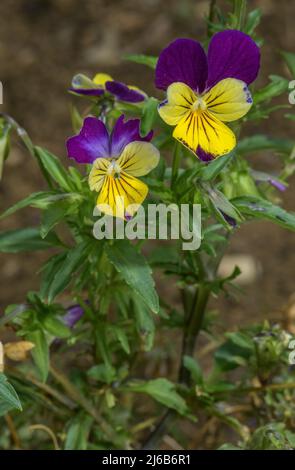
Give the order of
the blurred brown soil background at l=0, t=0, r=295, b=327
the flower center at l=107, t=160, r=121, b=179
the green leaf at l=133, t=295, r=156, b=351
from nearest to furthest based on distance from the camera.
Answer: the flower center at l=107, t=160, r=121, b=179 → the green leaf at l=133, t=295, r=156, b=351 → the blurred brown soil background at l=0, t=0, r=295, b=327

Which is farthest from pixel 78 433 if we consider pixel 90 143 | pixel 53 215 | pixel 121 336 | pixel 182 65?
pixel 182 65

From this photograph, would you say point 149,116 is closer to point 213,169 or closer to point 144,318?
point 213,169

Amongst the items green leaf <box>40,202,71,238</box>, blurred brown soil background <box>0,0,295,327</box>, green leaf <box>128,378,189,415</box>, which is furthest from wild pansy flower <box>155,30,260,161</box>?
blurred brown soil background <box>0,0,295,327</box>

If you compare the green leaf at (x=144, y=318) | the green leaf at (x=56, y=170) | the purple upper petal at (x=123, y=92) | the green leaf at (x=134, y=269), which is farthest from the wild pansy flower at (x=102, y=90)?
the green leaf at (x=144, y=318)

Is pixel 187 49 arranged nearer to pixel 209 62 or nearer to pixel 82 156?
pixel 209 62

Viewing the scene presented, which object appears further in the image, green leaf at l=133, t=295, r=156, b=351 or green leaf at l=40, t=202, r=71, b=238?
green leaf at l=133, t=295, r=156, b=351

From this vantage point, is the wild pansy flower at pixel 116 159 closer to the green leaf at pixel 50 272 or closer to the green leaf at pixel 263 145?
the green leaf at pixel 50 272

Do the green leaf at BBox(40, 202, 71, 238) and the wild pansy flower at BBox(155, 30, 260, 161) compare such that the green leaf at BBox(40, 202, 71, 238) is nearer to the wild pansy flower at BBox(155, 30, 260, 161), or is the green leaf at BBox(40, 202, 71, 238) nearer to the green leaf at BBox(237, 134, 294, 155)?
the wild pansy flower at BBox(155, 30, 260, 161)

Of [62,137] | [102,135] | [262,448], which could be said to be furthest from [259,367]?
[62,137]
